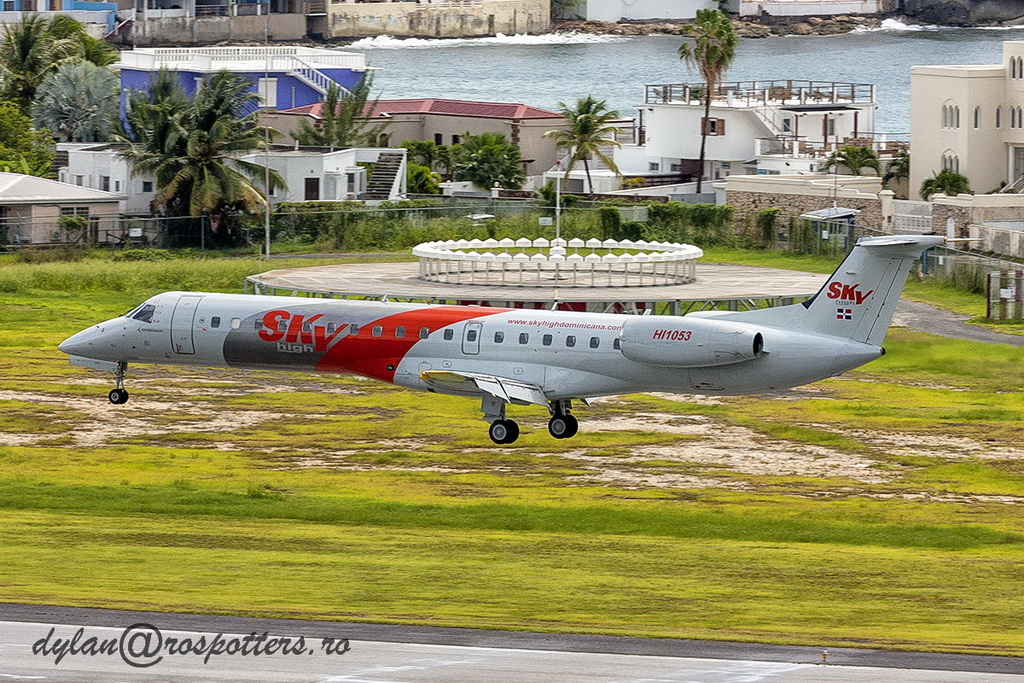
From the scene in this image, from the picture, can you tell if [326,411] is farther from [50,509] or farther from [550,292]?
[550,292]

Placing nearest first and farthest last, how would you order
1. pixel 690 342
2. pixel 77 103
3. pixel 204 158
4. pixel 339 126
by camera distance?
1. pixel 690 342
2. pixel 204 158
3. pixel 339 126
4. pixel 77 103

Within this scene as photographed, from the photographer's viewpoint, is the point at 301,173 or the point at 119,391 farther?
the point at 301,173

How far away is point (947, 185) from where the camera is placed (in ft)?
351

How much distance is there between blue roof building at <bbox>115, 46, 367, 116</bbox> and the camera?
13250 centimetres

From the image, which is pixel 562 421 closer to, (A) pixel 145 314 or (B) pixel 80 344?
(A) pixel 145 314

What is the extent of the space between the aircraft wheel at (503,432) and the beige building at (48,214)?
51760mm

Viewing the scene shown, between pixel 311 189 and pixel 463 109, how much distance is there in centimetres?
3475

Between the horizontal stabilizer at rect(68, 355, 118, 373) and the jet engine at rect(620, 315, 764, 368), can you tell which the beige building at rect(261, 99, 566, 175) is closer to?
the horizontal stabilizer at rect(68, 355, 118, 373)

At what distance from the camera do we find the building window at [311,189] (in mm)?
108875

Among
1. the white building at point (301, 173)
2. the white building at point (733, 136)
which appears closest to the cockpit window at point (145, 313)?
the white building at point (301, 173)

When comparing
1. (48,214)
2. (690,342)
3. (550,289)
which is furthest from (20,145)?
(690,342)

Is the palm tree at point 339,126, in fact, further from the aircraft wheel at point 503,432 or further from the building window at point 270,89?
the aircraft wheel at point 503,432

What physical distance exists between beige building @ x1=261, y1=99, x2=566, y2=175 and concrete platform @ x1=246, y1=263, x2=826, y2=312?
57.0 metres

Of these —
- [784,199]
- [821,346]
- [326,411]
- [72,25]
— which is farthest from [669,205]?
[72,25]
